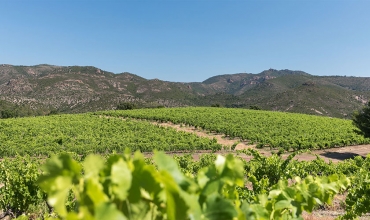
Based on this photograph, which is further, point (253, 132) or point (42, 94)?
point (42, 94)

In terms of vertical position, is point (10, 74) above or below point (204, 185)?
above

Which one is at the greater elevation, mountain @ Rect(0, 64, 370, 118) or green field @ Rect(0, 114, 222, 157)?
mountain @ Rect(0, 64, 370, 118)

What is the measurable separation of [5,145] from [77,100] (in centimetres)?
8567

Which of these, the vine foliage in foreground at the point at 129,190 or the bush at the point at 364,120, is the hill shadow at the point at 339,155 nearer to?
the bush at the point at 364,120

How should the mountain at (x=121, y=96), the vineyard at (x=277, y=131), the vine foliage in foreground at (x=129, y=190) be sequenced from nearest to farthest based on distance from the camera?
the vine foliage in foreground at (x=129, y=190) < the vineyard at (x=277, y=131) < the mountain at (x=121, y=96)

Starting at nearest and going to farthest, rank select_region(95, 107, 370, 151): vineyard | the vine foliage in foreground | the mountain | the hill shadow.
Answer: the vine foliage in foreground, the hill shadow, select_region(95, 107, 370, 151): vineyard, the mountain

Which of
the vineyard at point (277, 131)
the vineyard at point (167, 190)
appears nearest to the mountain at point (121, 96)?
the vineyard at point (277, 131)

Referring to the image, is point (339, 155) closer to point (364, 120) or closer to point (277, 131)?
point (364, 120)

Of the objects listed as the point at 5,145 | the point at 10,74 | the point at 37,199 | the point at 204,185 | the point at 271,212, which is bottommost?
the point at 5,145

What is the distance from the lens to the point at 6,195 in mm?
5648

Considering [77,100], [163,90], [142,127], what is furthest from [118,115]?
[163,90]

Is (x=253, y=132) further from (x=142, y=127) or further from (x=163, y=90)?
(x=163, y=90)

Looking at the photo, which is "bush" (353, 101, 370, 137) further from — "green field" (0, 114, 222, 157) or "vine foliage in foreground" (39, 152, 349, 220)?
"vine foliage in foreground" (39, 152, 349, 220)

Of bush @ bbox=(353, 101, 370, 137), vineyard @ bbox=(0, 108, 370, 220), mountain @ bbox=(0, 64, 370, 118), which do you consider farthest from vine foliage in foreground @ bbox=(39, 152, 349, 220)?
mountain @ bbox=(0, 64, 370, 118)
